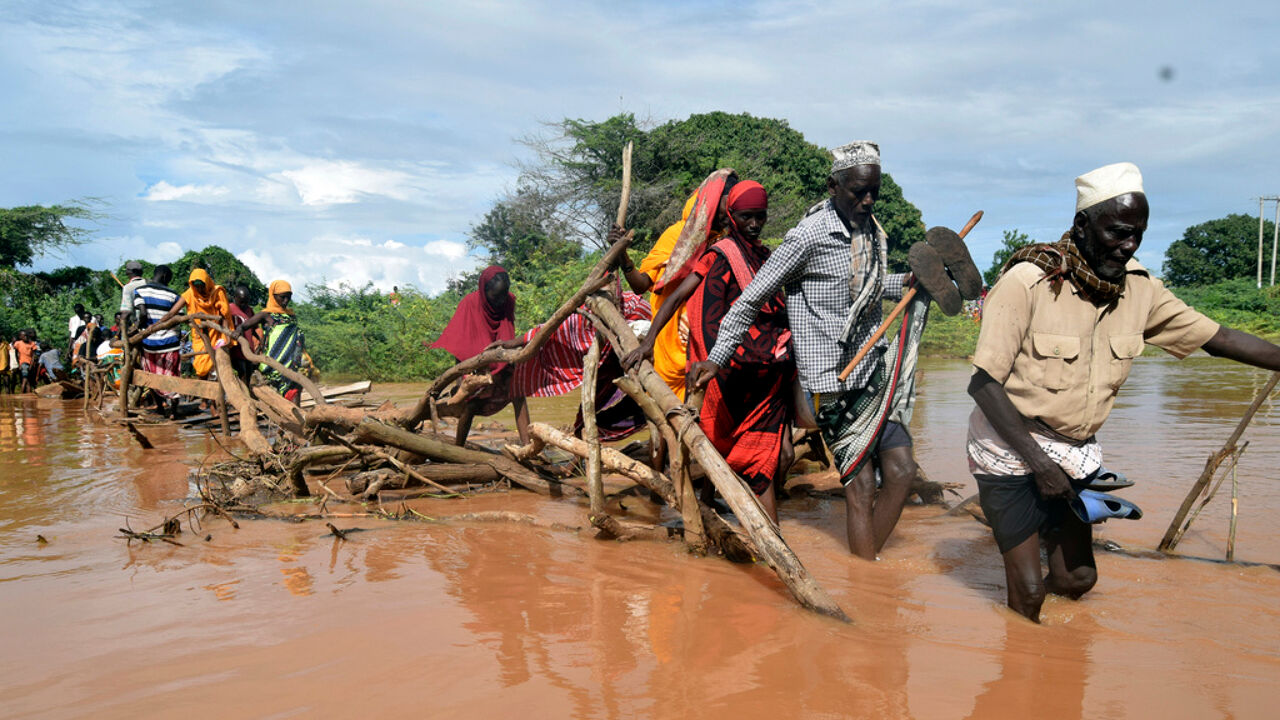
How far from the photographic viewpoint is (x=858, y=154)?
3.87 metres

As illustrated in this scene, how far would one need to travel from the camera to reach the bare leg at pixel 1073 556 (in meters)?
3.22

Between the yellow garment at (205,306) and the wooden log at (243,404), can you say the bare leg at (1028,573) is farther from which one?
the yellow garment at (205,306)

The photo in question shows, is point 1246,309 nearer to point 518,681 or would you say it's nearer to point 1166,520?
point 1166,520

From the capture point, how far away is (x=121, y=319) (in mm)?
9906

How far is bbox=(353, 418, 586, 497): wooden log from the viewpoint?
5.82m

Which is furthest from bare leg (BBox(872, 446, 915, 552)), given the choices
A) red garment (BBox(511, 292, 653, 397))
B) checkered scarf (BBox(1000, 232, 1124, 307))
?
red garment (BBox(511, 292, 653, 397))

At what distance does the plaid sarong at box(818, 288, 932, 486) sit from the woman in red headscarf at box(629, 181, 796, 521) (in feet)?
1.14

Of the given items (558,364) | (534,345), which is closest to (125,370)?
(558,364)

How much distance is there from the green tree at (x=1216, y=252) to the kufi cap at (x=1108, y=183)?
4779cm

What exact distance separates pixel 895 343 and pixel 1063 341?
115 centimetres

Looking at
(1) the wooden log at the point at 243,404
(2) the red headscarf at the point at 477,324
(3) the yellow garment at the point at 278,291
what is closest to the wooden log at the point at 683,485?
(2) the red headscarf at the point at 477,324

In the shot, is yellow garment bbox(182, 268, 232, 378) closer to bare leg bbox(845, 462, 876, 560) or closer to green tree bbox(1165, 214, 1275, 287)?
bare leg bbox(845, 462, 876, 560)

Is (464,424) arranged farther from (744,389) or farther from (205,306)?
Result: (205,306)

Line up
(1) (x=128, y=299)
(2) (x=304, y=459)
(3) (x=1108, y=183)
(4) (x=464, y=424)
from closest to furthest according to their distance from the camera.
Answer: (3) (x=1108, y=183)
(2) (x=304, y=459)
(4) (x=464, y=424)
(1) (x=128, y=299)
